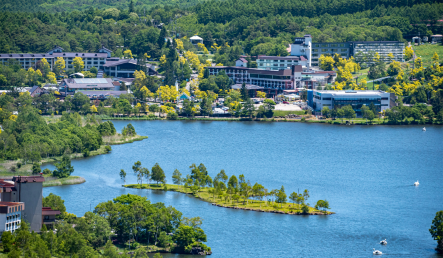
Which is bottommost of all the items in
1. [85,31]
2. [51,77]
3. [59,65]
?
[51,77]

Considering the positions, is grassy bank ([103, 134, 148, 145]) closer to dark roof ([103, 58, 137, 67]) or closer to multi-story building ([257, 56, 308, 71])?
dark roof ([103, 58, 137, 67])

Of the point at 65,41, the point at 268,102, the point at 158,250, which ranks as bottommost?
the point at 158,250

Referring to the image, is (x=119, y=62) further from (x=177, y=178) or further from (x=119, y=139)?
(x=177, y=178)

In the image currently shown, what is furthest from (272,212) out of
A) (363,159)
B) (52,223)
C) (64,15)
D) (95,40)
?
(64,15)

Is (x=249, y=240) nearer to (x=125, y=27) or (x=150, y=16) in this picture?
(x=125, y=27)

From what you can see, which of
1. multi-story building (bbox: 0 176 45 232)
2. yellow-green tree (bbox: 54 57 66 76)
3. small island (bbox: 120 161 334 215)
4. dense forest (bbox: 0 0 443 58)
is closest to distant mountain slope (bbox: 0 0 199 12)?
dense forest (bbox: 0 0 443 58)

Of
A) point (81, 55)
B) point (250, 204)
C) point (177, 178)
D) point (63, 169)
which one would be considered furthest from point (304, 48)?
point (250, 204)

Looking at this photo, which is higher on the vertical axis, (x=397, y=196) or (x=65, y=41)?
(x=65, y=41)
